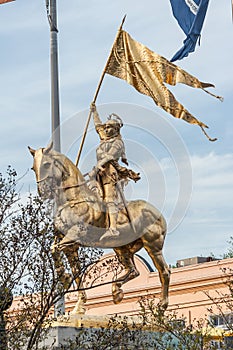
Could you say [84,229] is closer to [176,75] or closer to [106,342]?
[106,342]

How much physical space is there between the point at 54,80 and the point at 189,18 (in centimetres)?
359

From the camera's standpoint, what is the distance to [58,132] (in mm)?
26266

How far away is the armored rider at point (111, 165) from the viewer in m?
24.0

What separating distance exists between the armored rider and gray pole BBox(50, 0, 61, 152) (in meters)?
1.59

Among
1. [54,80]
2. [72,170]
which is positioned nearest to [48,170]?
[72,170]

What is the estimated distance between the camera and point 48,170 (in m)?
23.2

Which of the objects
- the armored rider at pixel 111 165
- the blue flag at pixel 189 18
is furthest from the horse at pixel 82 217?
the blue flag at pixel 189 18

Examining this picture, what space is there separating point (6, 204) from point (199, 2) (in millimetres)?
8865

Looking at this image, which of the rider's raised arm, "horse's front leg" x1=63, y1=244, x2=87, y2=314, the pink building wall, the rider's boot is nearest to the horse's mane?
the rider's boot

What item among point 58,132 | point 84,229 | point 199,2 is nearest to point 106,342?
point 84,229

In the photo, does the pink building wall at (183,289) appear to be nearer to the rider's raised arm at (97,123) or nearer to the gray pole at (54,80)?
the gray pole at (54,80)

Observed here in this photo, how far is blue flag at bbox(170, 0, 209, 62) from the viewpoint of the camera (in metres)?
28.0

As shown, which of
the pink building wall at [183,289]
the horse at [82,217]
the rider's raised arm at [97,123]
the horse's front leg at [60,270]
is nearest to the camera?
the horse's front leg at [60,270]

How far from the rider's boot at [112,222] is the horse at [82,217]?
0.28 ft
